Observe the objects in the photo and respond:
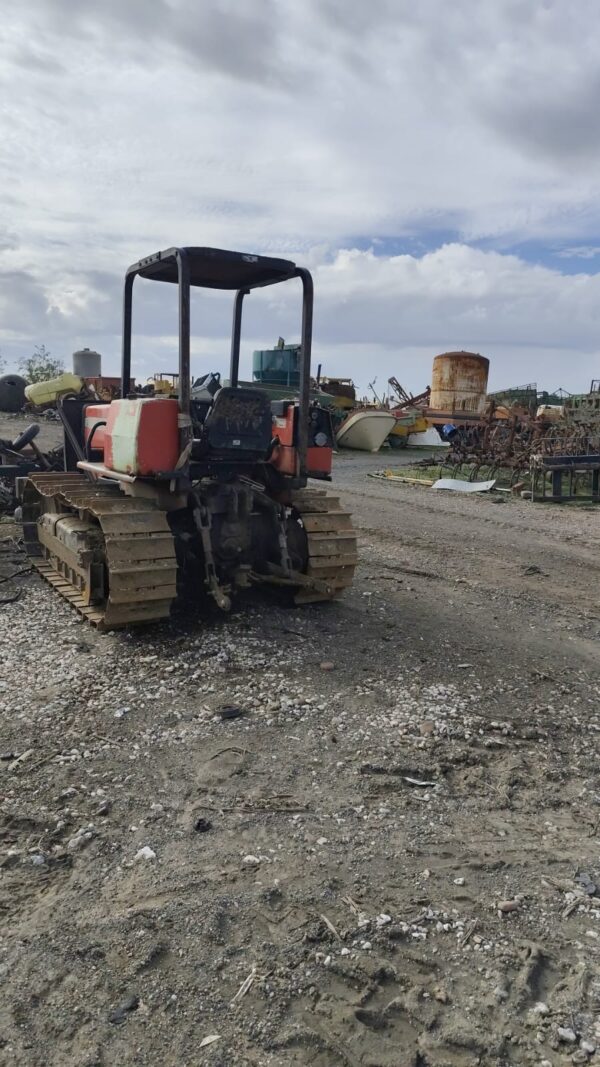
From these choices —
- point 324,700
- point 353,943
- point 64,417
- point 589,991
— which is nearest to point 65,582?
point 64,417

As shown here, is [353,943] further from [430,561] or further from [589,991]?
[430,561]

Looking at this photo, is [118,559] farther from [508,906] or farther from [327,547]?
[508,906]

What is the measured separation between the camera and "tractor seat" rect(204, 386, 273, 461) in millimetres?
5781

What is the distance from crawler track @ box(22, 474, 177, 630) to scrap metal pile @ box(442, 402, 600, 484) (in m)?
11.4

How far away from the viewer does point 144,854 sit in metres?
3.10

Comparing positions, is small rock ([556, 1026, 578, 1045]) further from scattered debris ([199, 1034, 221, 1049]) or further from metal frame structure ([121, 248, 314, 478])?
metal frame structure ([121, 248, 314, 478])

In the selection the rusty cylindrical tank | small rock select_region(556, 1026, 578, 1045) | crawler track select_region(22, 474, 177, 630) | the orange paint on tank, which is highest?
the rusty cylindrical tank

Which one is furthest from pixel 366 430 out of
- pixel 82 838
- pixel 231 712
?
pixel 82 838

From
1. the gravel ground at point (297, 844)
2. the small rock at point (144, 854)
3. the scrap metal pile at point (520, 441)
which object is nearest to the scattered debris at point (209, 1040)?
the gravel ground at point (297, 844)

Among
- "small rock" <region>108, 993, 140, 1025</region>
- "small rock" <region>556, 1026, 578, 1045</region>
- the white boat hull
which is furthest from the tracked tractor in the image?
the white boat hull

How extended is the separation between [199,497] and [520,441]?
44.3ft

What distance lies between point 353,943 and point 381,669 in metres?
2.59

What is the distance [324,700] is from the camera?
4598 mm

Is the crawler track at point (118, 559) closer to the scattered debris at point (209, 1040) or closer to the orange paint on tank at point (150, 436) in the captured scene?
the orange paint on tank at point (150, 436)
